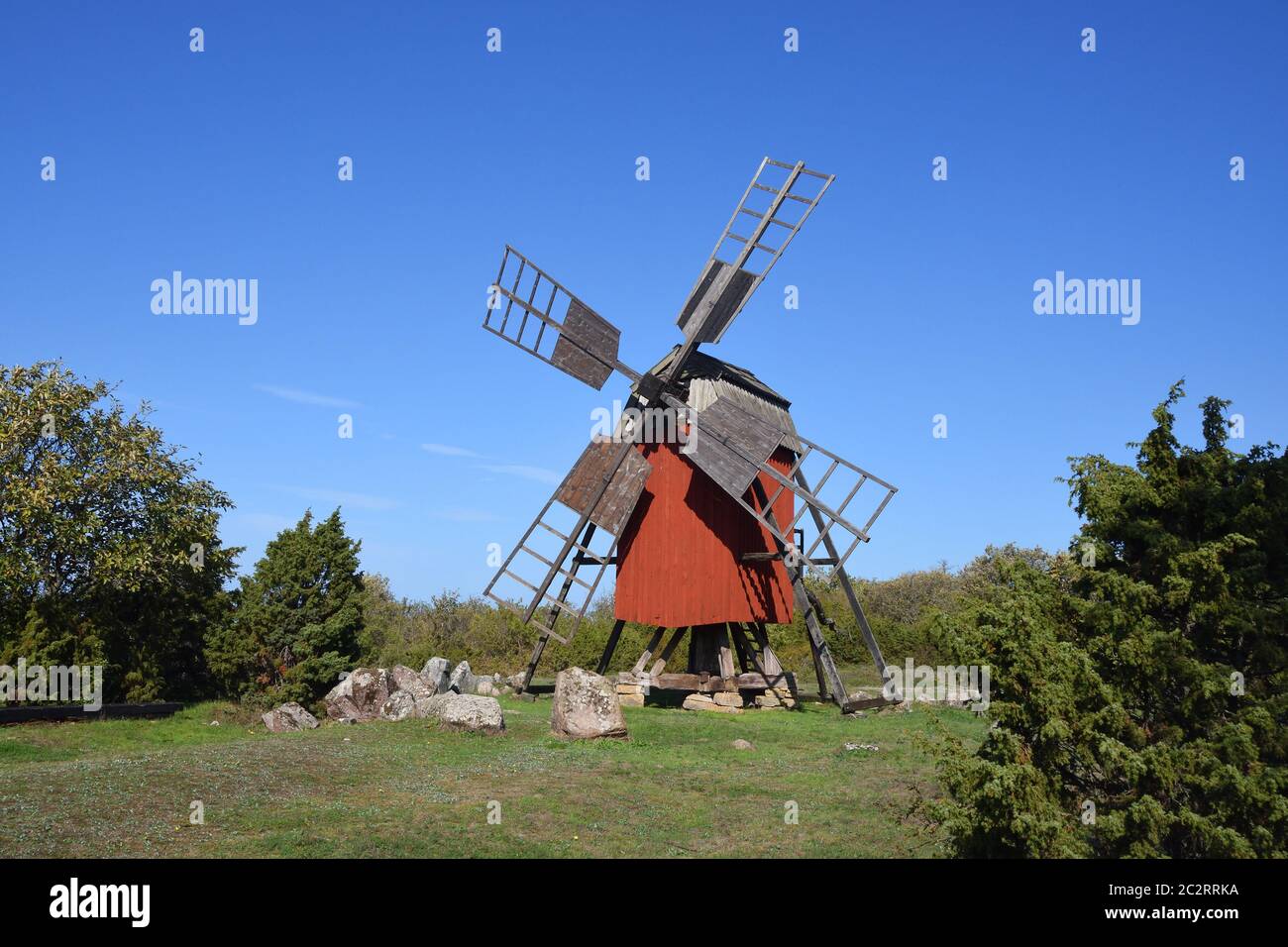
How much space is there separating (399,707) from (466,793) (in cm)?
870

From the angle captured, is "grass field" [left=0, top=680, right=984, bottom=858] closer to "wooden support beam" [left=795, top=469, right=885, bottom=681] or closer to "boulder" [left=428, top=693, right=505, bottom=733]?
"boulder" [left=428, top=693, right=505, bottom=733]

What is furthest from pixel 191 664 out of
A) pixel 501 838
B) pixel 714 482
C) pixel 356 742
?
pixel 501 838

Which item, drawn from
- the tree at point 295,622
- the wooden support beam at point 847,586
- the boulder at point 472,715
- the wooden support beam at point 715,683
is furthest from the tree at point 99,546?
the wooden support beam at point 847,586

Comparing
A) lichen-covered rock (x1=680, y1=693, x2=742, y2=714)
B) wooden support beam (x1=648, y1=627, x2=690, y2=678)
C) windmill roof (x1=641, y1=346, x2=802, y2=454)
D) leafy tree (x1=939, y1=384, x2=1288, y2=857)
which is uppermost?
windmill roof (x1=641, y1=346, x2=802, y2=454)

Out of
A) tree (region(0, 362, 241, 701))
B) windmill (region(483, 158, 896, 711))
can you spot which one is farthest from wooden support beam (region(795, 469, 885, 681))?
tree (region(0, 362, 241, 701))

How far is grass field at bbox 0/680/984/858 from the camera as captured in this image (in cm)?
1160

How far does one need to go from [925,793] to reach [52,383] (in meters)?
24.2

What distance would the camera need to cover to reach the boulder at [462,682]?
30.1 metres

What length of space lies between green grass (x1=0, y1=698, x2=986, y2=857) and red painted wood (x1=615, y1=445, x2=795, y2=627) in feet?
17.3

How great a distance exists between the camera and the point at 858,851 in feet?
39.3

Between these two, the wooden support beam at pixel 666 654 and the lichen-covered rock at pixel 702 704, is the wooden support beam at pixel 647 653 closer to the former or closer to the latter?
the wooden support beam at pixel 666 654

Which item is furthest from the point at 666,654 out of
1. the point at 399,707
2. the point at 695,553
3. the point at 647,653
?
the point at 399,707
